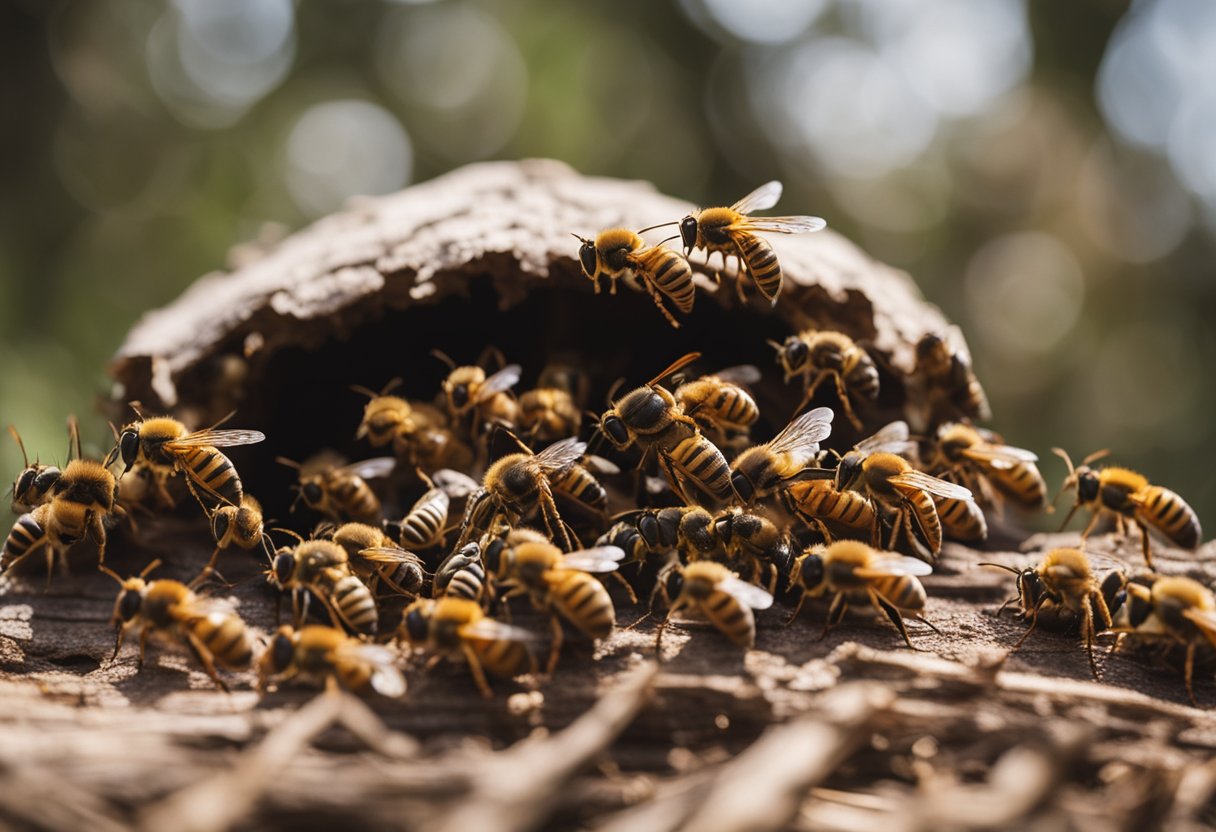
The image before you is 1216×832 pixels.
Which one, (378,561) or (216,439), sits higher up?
(216,439)

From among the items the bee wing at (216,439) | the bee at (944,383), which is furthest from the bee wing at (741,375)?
the bee wing at (216,439)

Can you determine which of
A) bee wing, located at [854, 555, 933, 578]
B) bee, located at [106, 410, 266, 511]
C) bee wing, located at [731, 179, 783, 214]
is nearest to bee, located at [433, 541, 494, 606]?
bee, located at [106, 410, 266, 511]

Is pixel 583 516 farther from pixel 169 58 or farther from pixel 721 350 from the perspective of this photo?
pixel 169 58

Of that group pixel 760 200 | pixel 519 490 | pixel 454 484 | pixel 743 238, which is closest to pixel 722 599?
pixel 519 490

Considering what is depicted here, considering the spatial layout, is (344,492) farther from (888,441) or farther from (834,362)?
(888,441)

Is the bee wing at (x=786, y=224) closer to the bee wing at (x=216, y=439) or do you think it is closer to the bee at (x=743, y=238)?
the bee at (x=743, y=238)

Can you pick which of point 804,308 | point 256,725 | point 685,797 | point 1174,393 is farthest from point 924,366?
point 1174,393
